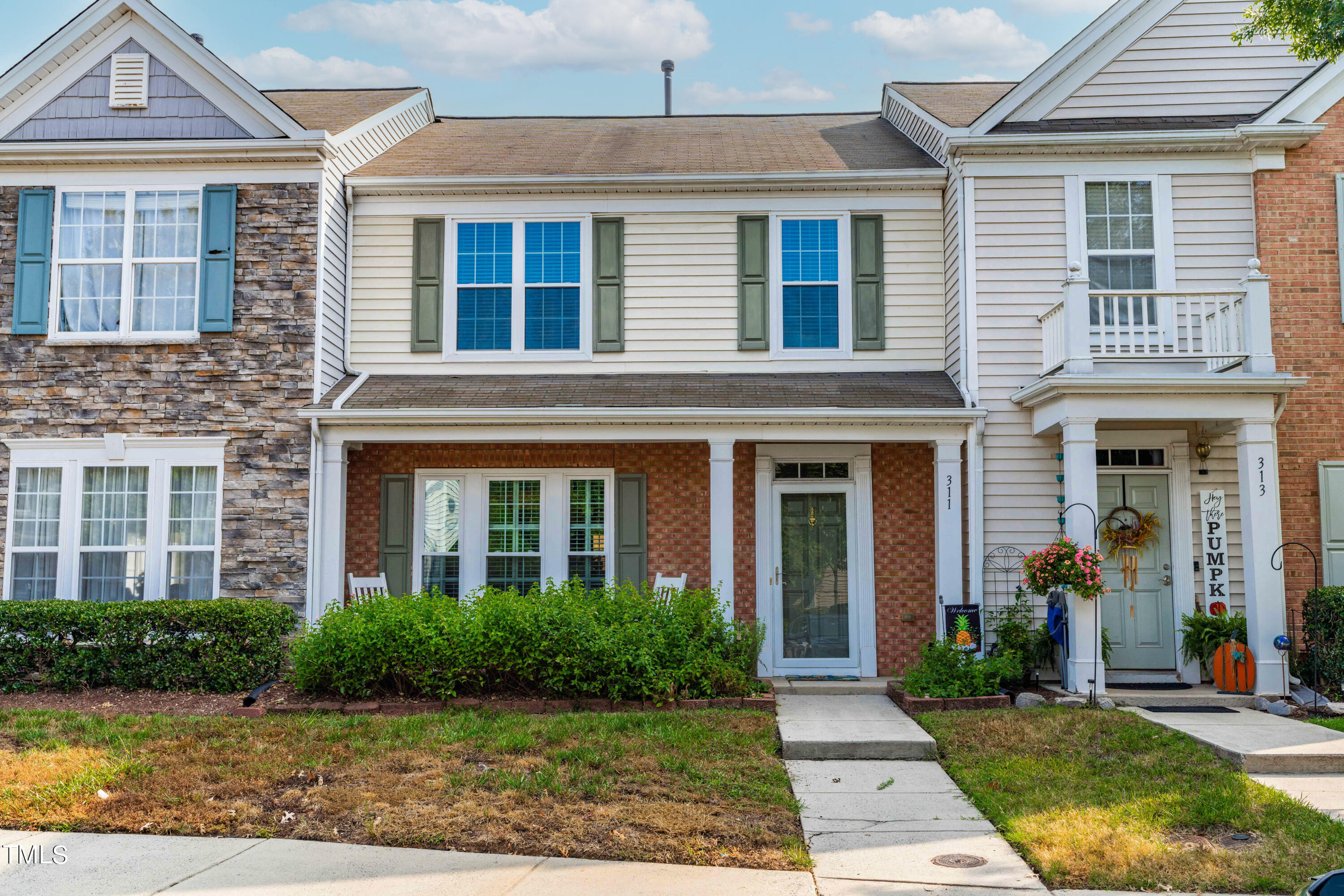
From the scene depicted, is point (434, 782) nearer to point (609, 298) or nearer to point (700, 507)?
point (700, 507)

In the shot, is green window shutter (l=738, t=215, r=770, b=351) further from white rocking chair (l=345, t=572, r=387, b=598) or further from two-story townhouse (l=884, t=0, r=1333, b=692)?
white rocking chair (l=345, t=572, r=387, b=598)

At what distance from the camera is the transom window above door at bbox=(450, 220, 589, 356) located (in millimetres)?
11266

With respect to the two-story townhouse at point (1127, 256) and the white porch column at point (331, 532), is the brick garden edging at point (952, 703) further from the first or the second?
the white porch column at point (331, 532)

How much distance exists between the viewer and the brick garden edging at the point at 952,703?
8695 mm

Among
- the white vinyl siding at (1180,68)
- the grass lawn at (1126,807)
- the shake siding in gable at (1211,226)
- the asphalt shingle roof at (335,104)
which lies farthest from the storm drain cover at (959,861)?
the asphalt shingle roof at (335,104)

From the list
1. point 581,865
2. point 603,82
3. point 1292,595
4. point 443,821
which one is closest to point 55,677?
point 443,821

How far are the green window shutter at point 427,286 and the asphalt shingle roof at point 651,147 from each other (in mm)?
622

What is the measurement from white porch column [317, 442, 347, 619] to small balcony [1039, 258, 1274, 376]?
7070 millimetres

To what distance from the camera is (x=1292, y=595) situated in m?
9.99

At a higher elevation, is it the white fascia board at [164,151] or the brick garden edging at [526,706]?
the white fascia board at [164,151]

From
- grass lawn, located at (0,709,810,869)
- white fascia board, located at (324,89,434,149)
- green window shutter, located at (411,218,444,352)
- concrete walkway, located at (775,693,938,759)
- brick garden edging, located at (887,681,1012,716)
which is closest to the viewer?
→ grass lawn, located at (0,709,810,869)

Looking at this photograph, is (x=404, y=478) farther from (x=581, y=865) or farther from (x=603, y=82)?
(x=603, y=82)

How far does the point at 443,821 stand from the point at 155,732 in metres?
3.19

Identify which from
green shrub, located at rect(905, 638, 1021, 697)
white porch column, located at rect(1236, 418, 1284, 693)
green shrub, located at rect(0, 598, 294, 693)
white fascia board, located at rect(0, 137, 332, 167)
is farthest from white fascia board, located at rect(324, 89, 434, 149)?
white porch column, located at rect(1236, 418, 1284, 693)
